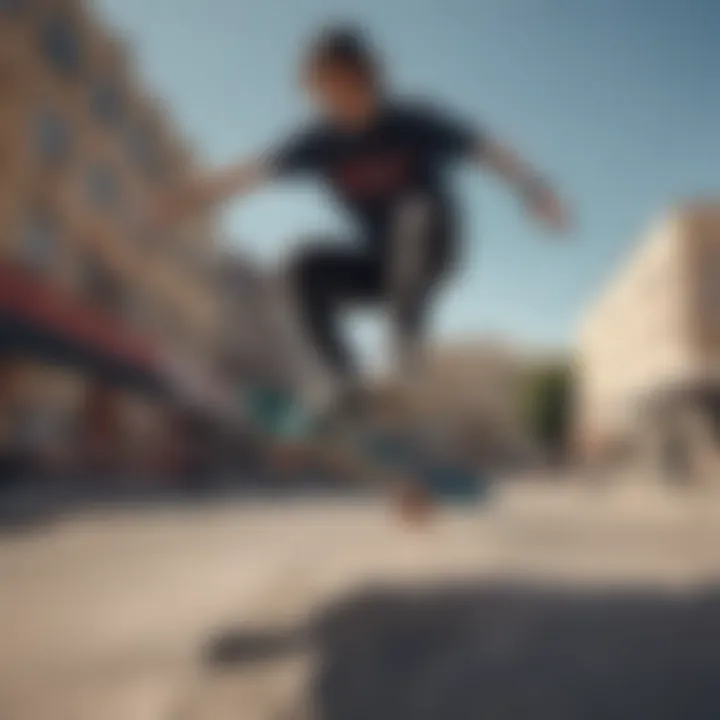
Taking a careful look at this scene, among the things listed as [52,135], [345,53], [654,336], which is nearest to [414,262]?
[345,53]

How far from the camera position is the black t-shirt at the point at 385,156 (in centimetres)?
121

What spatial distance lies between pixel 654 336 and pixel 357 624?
7.98ft

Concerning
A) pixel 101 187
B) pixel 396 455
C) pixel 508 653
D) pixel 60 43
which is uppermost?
pixel 60 43

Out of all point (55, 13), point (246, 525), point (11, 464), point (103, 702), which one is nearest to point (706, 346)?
point (246, 525)

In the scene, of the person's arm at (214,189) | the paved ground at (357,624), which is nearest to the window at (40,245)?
the person's arm at (214,189)

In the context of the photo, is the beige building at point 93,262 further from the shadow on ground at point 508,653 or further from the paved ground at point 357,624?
the shadow on ground at point 508,653

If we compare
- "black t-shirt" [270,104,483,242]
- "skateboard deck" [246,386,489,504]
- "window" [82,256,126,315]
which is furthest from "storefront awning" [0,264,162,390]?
"black t-shirt" [270,104,483,242]

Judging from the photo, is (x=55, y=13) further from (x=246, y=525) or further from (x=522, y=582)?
(x=522, y=582)

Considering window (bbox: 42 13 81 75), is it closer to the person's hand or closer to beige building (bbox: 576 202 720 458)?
the person's hand

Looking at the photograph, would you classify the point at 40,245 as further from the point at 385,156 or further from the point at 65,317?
the point at 385,156

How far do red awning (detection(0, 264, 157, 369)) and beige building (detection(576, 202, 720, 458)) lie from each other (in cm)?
146

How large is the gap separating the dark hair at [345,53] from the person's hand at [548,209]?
387 mm

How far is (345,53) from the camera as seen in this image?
111 centimetres

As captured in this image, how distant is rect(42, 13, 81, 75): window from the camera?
257 centimetres
